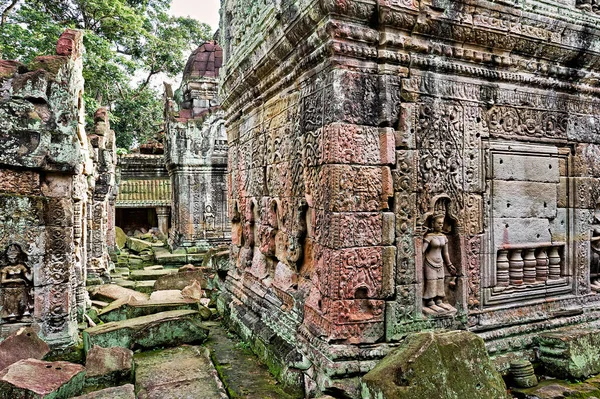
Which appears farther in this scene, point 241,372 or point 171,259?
point 171,259

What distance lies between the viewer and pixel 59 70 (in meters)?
5.02

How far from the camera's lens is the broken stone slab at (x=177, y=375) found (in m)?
3.65

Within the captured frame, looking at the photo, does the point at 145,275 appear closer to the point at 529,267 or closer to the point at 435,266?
the point at 435,266

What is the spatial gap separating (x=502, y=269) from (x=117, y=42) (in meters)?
20.2

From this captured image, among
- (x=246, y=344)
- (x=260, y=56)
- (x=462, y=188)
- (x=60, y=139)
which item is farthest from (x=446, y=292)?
(x=60, y=139)

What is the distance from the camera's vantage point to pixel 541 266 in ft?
14.9

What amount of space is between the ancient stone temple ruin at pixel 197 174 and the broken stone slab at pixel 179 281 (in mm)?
4304

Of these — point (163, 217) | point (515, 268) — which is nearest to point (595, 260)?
point (515, 268)

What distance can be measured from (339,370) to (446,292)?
1.36m

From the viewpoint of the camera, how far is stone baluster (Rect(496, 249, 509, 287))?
428cm

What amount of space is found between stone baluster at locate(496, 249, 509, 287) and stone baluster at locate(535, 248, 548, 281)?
17.6 inches

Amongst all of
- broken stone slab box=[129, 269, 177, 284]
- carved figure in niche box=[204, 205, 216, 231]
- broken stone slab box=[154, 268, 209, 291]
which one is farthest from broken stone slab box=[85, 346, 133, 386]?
carved figure in niche box=[204, 205, 216, 231]

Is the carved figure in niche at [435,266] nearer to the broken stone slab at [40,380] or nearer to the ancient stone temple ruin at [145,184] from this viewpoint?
the broken stone slab at [40,380]

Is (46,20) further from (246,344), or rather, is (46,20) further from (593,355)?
(593,355)
